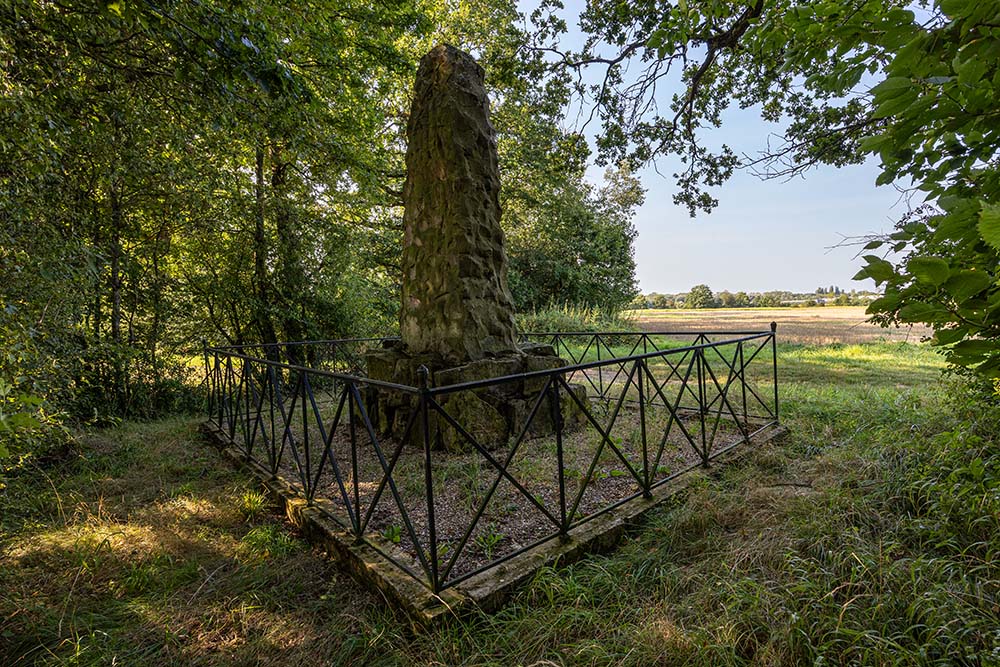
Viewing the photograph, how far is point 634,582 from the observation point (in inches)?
89.2


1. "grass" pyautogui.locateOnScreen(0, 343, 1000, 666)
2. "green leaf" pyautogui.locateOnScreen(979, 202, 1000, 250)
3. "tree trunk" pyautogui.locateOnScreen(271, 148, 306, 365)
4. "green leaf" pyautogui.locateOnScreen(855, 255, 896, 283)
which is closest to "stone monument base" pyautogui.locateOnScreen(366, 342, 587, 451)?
"grass" pyautogui.locateOnScreen(0, 343, 1000, 666)

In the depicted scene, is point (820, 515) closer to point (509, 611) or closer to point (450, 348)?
point (509, 611)

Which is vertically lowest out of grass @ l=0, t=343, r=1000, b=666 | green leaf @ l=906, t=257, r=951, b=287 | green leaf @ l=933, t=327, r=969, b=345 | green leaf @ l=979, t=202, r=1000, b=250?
grass @ l=0, t=343, r=1000, b=666

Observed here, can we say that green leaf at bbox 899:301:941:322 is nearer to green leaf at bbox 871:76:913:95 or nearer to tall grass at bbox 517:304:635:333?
green leaf at bbox 871:76:913:95

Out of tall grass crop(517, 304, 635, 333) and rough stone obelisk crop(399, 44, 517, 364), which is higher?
rough stone obelisk crop(399, 44, 517, 364)

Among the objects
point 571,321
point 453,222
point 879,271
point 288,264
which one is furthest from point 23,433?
point 571,321

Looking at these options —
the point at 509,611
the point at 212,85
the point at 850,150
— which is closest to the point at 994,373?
the point at 509,611

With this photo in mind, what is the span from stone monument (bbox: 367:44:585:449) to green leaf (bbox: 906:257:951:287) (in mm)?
3529

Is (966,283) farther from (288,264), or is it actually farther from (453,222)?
(288,264)

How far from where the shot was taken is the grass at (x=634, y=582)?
5.92 ft

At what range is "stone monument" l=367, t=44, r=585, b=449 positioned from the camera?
14.2ft

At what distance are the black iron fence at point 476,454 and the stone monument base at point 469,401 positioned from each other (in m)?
0.02

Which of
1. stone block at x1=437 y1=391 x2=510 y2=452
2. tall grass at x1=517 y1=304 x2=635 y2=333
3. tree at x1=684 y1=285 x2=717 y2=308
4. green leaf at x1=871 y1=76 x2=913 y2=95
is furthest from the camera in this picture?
tree at x1=684 y1=285 x2=717 y2=308

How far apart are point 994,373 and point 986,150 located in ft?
2.12
